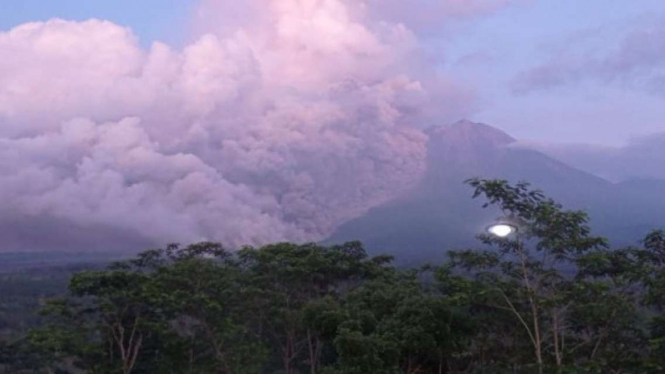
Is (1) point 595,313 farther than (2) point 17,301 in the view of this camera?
No

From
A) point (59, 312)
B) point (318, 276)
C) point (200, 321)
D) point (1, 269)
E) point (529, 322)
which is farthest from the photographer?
point (1, 269)

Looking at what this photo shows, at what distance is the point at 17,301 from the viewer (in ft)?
155

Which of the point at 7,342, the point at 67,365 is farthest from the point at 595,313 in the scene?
the point at 7,342

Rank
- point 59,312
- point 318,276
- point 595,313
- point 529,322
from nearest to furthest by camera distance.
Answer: point 595,313
point 529,322
point 59,312
point 318,276

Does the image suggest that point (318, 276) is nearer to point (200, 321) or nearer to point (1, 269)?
point (200, 321)

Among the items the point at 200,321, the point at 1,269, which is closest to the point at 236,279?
the point at 200,321

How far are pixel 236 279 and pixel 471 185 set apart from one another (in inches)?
320

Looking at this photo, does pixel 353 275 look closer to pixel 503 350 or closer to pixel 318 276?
pixel 318 276

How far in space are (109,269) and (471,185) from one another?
9.78 m

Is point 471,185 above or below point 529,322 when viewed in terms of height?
above

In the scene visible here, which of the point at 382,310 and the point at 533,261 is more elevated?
the point at 533,261

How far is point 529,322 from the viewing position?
15.6m

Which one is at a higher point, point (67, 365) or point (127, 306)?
point (127, 306)

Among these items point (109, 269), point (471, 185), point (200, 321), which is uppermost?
point (471, 185)
